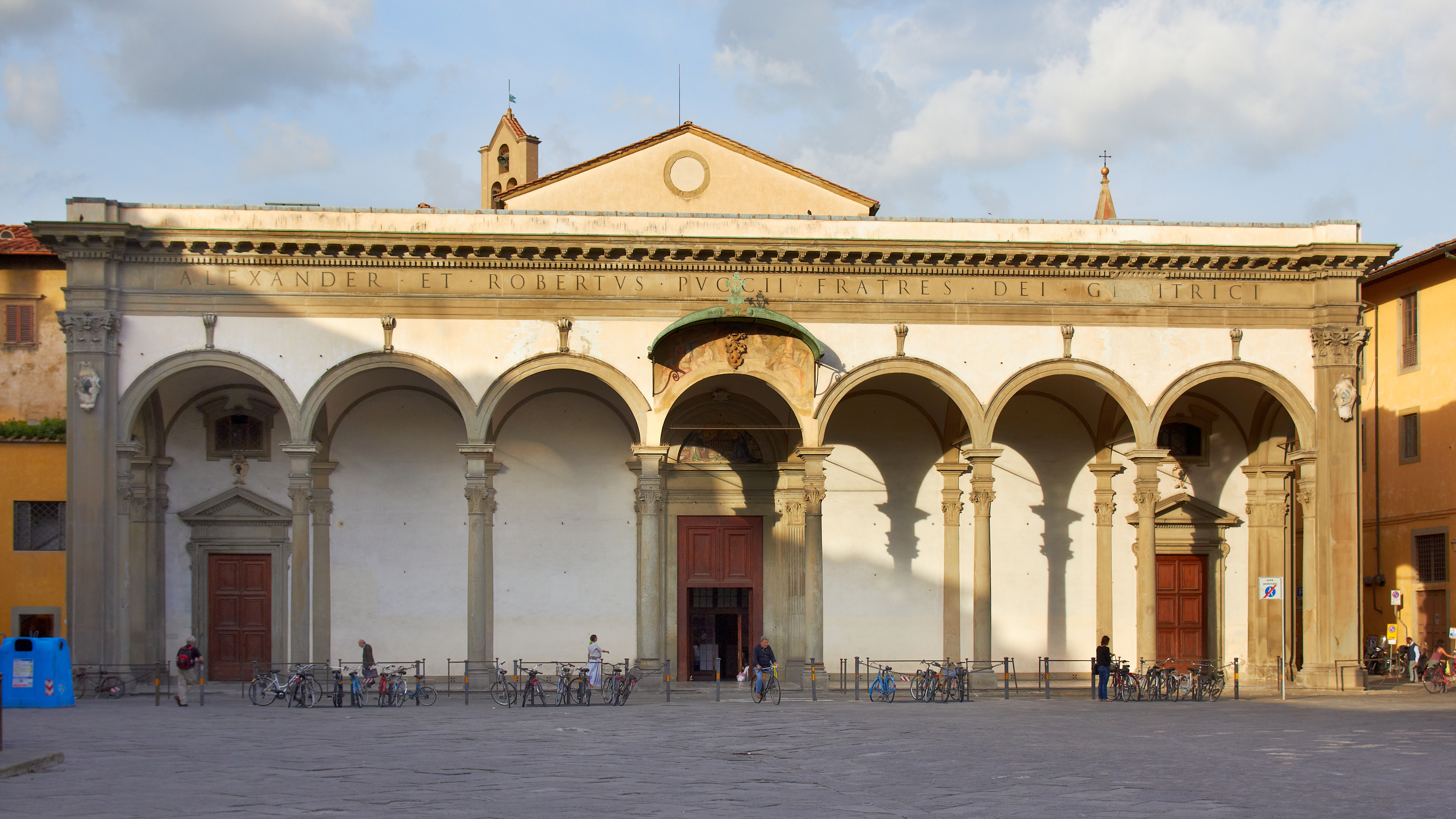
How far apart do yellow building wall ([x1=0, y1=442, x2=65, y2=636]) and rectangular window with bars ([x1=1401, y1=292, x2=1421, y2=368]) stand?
2812 centimetres

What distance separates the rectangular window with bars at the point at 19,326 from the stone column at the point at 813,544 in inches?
640

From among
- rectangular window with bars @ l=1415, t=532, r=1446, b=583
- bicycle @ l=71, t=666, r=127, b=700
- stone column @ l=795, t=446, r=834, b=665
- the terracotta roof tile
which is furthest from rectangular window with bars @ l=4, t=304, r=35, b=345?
rectangular window with bars @ l=1415, t=532, r=1446, b=583

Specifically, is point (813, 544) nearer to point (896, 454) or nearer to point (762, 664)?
point (762, 664)

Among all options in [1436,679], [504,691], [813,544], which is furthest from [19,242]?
[1436,679]

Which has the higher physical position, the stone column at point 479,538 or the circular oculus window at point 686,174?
the circular oculus window at point 686,174

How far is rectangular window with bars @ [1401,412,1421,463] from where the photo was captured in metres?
31.7

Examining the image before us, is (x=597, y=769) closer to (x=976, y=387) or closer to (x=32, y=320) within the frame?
(x=976, y=387)

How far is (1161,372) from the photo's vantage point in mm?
25484

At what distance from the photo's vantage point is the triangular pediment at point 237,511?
87.0ft

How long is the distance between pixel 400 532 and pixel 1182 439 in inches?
600

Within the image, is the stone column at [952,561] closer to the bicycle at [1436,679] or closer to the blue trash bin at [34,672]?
the bicycle at [1436,679]

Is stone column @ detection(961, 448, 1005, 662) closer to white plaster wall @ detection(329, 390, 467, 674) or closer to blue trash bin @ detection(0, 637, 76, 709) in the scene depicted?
white plaster wall @ detection(329, 390, 467, 674)

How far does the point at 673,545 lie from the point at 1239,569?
10956mm

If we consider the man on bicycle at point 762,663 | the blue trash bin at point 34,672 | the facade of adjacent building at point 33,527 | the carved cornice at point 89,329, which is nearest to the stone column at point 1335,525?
the man on bicycle at point 762,663
